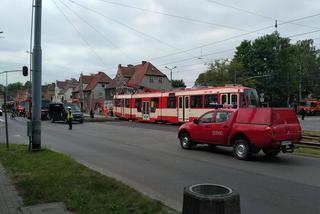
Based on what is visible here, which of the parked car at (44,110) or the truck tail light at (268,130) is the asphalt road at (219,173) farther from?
the parked car at (44,110)

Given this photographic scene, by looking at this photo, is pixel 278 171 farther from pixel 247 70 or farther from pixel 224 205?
pixel 247 70

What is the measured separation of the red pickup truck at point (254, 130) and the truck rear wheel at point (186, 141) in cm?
108

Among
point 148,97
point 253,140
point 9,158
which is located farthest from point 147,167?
point 148,97

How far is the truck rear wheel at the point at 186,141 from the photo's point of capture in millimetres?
14414

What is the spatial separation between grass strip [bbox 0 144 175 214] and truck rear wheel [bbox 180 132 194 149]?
5.84 m

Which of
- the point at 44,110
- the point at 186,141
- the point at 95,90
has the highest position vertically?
the point at 95,90

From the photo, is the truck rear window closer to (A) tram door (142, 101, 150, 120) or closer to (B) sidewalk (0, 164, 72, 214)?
(B) sidewalk (0, 164, 72, 214)

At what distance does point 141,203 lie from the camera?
234 inches

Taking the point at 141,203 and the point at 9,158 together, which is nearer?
the point at 141,203

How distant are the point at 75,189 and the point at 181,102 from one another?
79.4 feet

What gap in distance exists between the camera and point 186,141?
14.6m

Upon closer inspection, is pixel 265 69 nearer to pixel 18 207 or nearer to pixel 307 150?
pixel 307 150

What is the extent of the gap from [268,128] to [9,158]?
26.4ft

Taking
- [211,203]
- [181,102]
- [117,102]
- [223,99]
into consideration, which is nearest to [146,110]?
[181,102]
